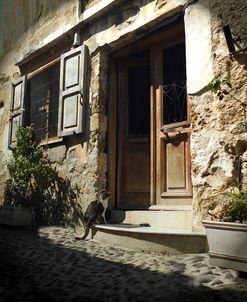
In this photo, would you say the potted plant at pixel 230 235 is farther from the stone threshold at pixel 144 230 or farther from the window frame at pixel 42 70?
the window frame at pixel 42 70

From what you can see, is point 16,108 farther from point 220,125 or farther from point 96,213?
point 220,125

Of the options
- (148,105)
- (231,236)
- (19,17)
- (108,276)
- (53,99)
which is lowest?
(108,276)

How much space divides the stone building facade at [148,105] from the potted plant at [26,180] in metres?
0.21

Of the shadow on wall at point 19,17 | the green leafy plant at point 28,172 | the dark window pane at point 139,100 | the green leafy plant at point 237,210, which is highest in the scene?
the shadow on wall at point 19,17

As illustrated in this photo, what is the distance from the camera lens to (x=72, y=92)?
5281 millimetres

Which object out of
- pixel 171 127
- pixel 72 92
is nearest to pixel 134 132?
pixel 171 127

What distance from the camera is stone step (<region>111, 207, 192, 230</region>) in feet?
12.9

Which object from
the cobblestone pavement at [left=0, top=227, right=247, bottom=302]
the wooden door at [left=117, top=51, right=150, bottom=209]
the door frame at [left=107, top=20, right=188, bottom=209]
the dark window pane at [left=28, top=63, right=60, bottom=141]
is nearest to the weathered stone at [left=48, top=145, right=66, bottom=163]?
the dark window pane at [left=28, top=63, right=60, bottom=141]

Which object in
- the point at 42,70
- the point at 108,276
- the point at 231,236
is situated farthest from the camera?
the point at 42,70

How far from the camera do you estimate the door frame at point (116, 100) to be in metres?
4.55

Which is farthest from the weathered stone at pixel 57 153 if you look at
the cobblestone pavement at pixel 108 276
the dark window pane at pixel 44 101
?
the cobblestone pavement at pixel 108 276

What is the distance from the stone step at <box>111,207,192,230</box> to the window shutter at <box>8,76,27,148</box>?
2.80m

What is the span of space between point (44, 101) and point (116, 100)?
1.68 m

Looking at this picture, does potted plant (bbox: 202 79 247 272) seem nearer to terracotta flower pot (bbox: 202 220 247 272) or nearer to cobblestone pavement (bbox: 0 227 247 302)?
terracotta flower pot (bbox: 202 220 247 272)
